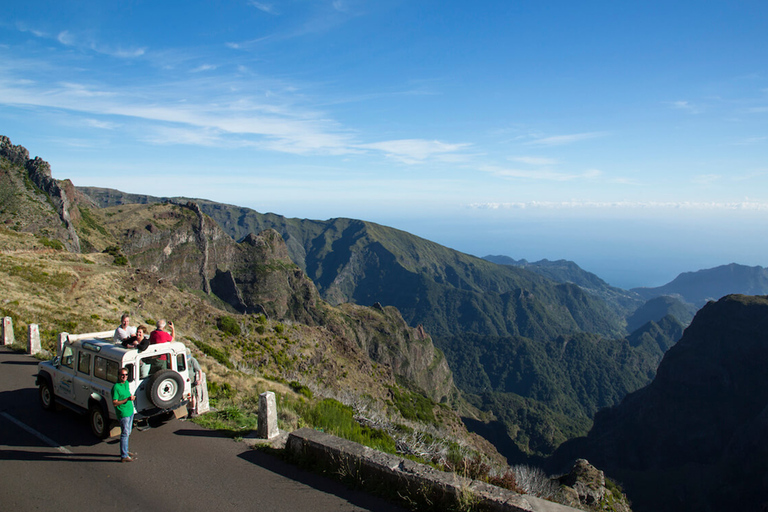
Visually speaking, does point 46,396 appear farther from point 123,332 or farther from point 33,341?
point 33,341

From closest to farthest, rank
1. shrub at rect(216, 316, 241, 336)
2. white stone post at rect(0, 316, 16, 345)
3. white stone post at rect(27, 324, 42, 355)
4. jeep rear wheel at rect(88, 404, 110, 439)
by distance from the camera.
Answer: jeep rear wheel at rect(88, 404, 110, 439), white stone post at rect(27, 324, 42, 355), white stone post at rect(0, 316, 16, 345), shrub at rect(216, 316, 241, 336)

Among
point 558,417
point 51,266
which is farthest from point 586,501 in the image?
point 558,417

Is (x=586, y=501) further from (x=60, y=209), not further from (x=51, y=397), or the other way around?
(x=60, y=209)

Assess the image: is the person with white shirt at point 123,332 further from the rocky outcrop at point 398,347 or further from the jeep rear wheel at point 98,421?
the rocky outcrop at point 398,347

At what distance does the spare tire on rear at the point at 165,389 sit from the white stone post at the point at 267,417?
184 cm

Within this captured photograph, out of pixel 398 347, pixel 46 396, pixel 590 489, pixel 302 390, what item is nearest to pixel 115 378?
pixel 46 396

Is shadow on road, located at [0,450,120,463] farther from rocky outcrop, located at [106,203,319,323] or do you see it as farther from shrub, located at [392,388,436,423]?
rocky outcrop, located at [106,203,319,323]

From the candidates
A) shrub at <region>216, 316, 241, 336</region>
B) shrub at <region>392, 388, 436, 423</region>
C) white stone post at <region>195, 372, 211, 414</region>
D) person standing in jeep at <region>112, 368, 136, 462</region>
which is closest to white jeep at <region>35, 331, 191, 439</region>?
person standing in jeep at <region>112, 368, 136, 462</region>

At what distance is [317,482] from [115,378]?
4.78 meters

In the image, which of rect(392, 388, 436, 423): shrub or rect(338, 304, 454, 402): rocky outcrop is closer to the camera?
rect(392, 388, 436, 423): shrub

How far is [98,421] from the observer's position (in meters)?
8.98

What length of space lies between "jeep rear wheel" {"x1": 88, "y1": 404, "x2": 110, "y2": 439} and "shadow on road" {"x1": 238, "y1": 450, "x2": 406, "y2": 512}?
3.04m

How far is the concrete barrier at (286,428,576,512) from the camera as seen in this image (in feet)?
19.6

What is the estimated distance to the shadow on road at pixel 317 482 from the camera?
21.7 ft
